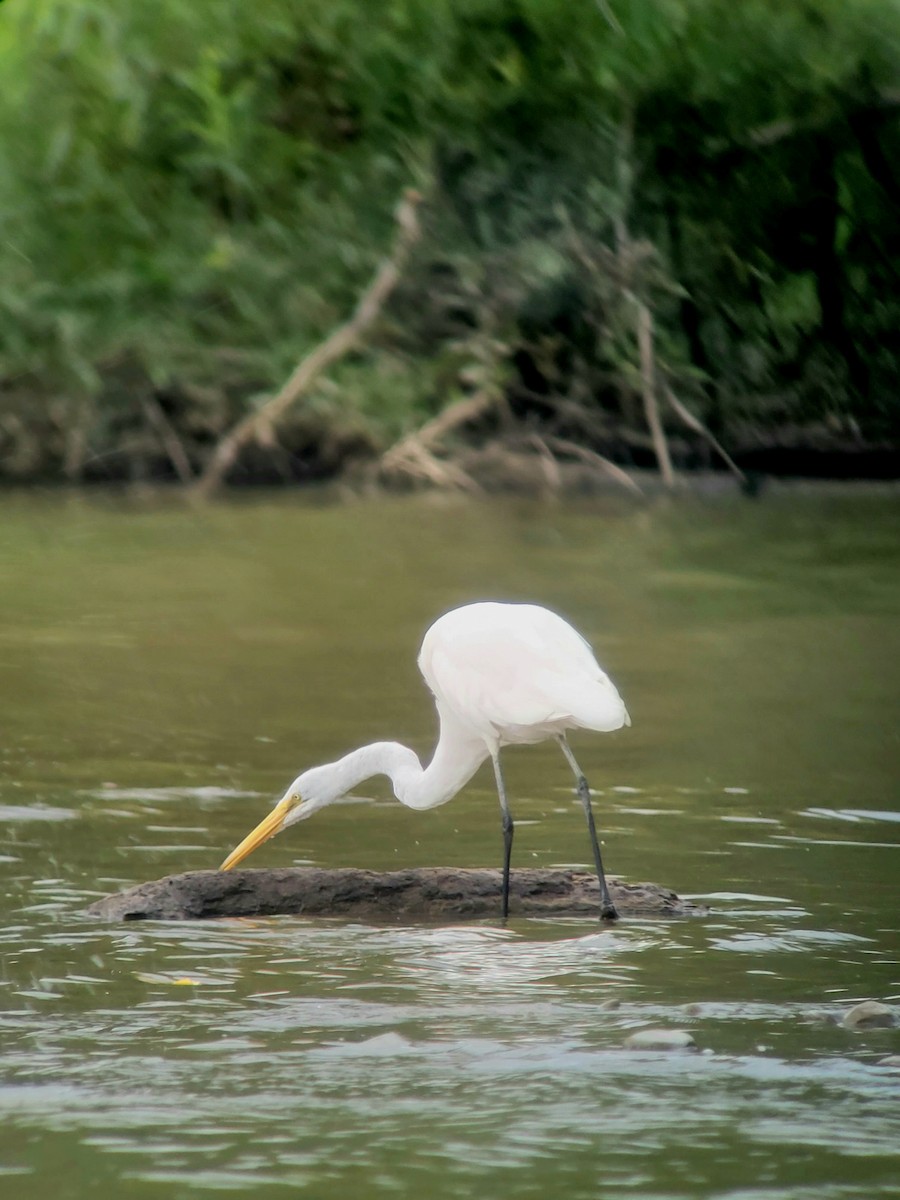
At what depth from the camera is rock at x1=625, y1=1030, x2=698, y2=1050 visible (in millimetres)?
5188

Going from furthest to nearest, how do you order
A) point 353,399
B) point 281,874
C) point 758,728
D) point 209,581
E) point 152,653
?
point 353,399 < point 209,581 < point 152,653 < point 758,728 < point 281,874

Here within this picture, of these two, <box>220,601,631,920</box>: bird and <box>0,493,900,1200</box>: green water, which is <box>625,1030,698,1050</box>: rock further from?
<box>220,601,631,920</box>: bird

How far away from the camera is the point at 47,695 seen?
34.4 feet

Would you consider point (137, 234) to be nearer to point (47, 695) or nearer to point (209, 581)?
point (209, 581)

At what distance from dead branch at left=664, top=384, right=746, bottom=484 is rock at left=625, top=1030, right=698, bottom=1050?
1472cm

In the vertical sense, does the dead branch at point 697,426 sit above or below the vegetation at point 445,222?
below

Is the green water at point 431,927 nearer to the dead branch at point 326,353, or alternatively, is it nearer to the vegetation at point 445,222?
the dead branch at point 326,353

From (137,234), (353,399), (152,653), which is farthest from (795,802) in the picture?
(137,234)

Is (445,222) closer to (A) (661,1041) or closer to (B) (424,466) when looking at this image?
(B) (424,466)

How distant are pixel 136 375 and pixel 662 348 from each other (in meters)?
4.90

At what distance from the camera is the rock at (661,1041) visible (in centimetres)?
519

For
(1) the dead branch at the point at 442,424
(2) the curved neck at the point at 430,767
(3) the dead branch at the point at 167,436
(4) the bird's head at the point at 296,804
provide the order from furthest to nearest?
(3) the dead branch at the point at 167,436
(1) the dead branch at the point at 442,424
(2) the curved neck at the point at 430,767
(4) the bird's head at the point at 296,804

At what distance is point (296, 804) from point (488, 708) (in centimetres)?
73

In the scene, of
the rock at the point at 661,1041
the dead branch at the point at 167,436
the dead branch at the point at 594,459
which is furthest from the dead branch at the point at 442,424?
the rock at the point at 661,1041
